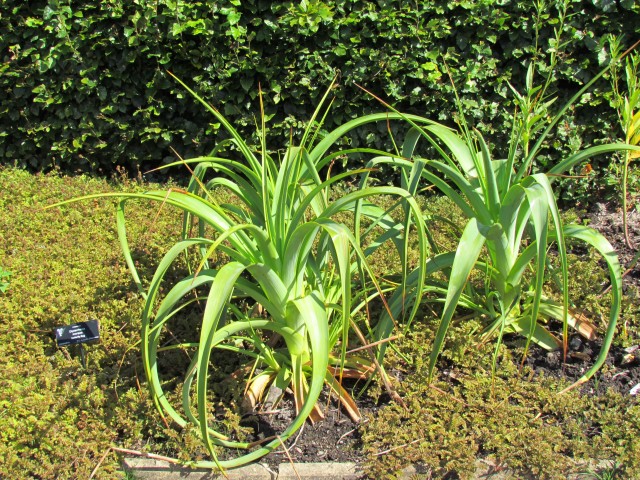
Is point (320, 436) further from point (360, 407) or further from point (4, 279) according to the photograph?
point (4, 279)

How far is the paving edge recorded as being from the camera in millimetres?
2598

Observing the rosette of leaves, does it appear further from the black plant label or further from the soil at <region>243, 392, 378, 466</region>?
the black plant label

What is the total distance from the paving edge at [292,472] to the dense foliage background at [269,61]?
263cm

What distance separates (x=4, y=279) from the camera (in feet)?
12.0

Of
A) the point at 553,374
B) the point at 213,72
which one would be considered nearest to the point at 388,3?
the point at 213,72

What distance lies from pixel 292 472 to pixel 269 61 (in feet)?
9.67

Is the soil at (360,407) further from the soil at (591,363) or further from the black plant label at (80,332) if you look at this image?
the black plant label at (80,332)

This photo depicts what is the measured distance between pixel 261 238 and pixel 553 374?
4.88 ft

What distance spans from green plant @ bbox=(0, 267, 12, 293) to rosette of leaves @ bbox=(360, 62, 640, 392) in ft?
6.42

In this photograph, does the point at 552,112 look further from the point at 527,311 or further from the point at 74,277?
the point at 74,277

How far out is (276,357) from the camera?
2.93 metres

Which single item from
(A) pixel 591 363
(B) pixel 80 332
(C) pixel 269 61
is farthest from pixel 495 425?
(C) pixel 269 61

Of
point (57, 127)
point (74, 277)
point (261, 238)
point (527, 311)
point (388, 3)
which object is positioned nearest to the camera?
point (261, 238)

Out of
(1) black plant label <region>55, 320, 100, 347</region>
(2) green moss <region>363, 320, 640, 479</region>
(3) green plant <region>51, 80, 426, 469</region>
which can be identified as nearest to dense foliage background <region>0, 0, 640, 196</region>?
(3) green plant <region>51, 80, 426, 469</region>
